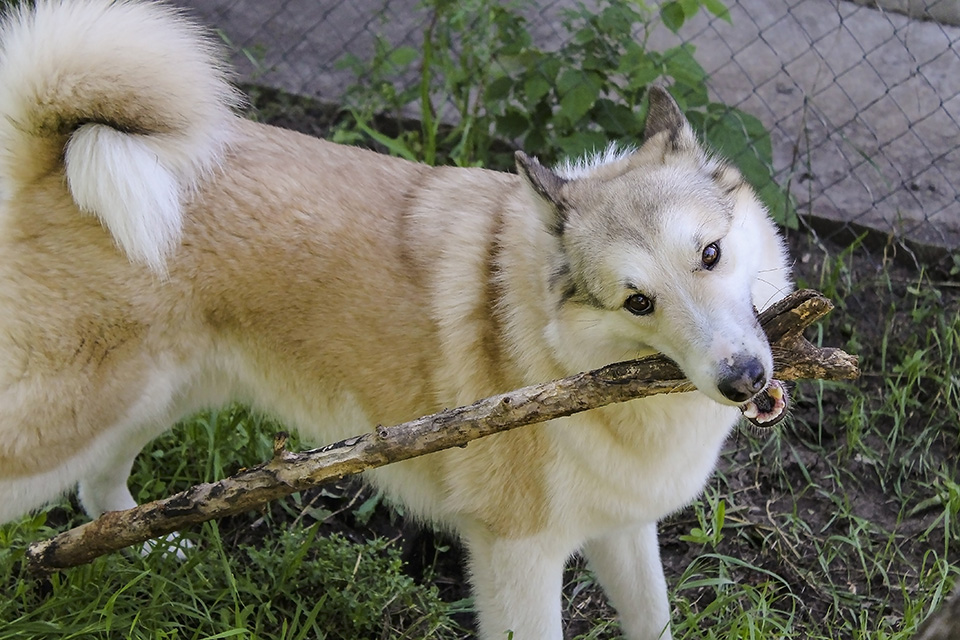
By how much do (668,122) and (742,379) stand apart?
0.87m

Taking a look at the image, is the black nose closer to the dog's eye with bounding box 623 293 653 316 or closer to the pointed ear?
the dog's eye with bounding box 623 293 653 316

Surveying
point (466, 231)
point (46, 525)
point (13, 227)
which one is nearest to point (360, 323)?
point (466, 231)

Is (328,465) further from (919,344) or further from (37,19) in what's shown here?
(919,344)

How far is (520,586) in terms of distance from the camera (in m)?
2.56

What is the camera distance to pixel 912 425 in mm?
3666

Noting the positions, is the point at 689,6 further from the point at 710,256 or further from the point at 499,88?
the point at 710,256

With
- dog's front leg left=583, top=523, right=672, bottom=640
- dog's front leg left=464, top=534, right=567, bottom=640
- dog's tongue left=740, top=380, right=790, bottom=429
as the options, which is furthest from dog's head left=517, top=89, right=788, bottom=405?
dog's front leg left=583, top=523, right=672, bottom=640

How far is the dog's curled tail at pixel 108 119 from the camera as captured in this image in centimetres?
252

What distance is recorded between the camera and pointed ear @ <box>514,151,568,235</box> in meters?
2.37

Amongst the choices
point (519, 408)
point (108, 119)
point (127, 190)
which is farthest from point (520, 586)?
point (108, 119)

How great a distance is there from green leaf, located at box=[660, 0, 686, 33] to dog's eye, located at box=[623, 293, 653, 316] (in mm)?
2041

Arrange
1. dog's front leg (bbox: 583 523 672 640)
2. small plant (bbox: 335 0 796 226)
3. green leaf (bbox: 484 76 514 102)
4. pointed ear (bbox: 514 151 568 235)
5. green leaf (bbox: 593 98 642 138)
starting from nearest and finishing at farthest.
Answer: pointed ear (bbox: 514 151 568 235)
dog's front leg (bbox: 583 523 672 640)
small plant (bbox: 335 0 796 226)
green leaf (bbox: 593 98 642 138)
green leaf (bbox: 484 76 514 102)

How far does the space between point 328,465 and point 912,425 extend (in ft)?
8.31

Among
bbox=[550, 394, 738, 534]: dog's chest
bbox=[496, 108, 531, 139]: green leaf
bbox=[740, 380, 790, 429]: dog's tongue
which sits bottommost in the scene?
bbox=[550, 394, 738, 534]: dog's chest
